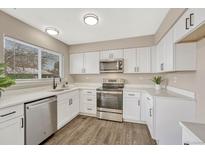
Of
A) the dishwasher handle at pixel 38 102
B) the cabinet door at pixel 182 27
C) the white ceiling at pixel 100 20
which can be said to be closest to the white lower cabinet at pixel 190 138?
the cabinet door at pixel 182 27

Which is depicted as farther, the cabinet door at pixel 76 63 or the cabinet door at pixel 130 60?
the cabinet door at pixel 76 63

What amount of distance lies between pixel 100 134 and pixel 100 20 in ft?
8.16

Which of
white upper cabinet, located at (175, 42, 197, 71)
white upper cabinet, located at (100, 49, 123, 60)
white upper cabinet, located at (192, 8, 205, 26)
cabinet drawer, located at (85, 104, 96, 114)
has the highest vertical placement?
white upper cabinet, located at (100, 49, 123, 60)

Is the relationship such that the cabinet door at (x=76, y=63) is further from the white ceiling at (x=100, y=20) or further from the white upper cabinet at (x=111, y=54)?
the white ceiling at (x=100, y=20)

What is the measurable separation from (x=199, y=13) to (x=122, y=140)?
2274mm

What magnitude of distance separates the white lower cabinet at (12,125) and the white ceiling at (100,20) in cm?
175

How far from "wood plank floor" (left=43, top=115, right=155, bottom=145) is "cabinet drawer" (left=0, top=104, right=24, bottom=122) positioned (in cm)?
89

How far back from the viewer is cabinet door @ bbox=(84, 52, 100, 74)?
3.71m


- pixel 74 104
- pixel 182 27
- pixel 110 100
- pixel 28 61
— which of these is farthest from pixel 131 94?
pixel 28 61

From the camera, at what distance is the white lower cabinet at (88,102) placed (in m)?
3.42

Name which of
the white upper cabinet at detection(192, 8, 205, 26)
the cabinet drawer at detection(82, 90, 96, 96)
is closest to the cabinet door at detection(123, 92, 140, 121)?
the cabinet drawer at detection(82, 90, 96, 96)

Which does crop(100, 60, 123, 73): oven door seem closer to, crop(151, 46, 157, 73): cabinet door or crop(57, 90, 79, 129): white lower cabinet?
crop(151, 46, 157, 73): cabinet door

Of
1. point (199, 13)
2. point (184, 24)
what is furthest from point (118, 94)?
point (199, 13)
